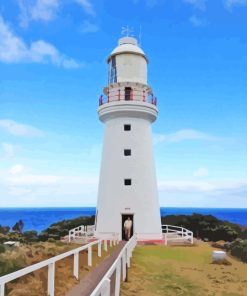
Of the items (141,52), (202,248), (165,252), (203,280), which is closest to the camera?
(203,280)

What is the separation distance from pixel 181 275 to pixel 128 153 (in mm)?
13011

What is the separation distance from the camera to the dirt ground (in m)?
11.7

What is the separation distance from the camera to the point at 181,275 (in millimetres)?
14305

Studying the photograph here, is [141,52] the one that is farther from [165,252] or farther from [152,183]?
[165,252]

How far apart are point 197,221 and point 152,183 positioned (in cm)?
2481

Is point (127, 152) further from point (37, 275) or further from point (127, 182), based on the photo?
point (37, 275)

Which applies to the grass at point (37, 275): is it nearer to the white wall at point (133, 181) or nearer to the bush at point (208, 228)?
the white wall at point (133, 181)

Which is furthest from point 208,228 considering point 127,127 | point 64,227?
point 127,127

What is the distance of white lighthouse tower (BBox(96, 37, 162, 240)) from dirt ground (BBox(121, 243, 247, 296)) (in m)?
5.13

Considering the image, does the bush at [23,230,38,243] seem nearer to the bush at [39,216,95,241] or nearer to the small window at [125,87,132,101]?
the bush at [39,216,95,241]

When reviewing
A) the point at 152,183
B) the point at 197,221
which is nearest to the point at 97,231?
the point at 152,183

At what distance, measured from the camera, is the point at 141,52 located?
27.9 meters

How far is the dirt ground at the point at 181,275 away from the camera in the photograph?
11703 millimetres

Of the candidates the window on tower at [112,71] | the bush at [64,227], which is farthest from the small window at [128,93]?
the bush at [64,227]
